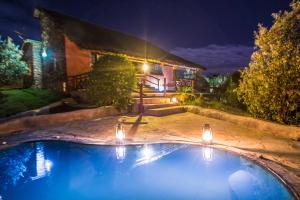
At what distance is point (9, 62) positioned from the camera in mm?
18234

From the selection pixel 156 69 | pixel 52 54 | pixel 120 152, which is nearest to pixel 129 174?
pixel 120 152

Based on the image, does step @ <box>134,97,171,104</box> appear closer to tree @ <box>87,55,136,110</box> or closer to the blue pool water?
tree @ <box>87,55,136,110</box>

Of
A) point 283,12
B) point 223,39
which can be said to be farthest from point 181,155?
point 223,39

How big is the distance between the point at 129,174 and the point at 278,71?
740 cm

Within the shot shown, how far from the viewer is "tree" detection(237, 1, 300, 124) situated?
965 centimetres

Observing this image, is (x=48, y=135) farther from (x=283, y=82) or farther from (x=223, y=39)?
(x=223, y=39)

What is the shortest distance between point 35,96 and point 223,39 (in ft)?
124

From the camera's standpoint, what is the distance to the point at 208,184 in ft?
17.8

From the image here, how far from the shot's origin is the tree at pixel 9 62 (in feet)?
59.2

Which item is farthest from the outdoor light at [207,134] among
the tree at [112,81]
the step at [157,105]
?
the step at [157,105]

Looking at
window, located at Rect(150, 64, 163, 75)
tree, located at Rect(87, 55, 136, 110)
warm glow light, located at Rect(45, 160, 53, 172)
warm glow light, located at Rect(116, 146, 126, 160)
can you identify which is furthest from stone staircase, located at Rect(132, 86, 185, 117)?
window, located at Rect(150, 64, 163, 75)

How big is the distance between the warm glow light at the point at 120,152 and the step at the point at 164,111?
18.7 feet

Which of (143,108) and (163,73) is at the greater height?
(163,73)

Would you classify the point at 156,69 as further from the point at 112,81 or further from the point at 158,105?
the point at 112,81
